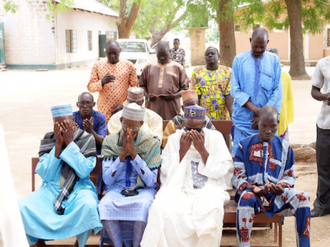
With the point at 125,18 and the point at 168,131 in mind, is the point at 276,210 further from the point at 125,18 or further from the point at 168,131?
the point at 125,18

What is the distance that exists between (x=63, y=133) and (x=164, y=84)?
2.49 m

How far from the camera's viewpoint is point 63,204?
4.20m

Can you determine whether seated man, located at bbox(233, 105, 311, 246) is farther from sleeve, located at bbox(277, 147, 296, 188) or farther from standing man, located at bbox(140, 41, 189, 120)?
standing man, located at bbox(140, 41, 189, 120)

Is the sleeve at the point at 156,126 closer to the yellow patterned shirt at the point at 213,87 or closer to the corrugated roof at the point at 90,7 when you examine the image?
the yellow patterned shirt at the point at 213,87

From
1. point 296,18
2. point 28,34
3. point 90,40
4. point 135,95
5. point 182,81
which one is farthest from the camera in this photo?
point 90,40

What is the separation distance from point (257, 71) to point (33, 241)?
2.96 metres

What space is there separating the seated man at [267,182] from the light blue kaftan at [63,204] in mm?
1333

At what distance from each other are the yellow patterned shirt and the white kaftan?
6.04ft

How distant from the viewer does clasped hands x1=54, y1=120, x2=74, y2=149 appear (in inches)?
Answer: 170

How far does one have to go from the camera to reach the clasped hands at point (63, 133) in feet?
14.1

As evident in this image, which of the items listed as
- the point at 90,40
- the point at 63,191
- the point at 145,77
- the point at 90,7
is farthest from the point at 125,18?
the point at 63,191

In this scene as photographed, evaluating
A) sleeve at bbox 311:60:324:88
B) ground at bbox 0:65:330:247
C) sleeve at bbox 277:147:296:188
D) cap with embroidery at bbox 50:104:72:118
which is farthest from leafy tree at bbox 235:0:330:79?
cap with embroidery at bbox 50:104:72:118

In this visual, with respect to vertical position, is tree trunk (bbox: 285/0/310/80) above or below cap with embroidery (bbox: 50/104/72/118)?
above

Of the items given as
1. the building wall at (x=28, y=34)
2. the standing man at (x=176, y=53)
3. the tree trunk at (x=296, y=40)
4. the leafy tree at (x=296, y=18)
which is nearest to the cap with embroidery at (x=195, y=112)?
the standing man at (x=176, y=53)
